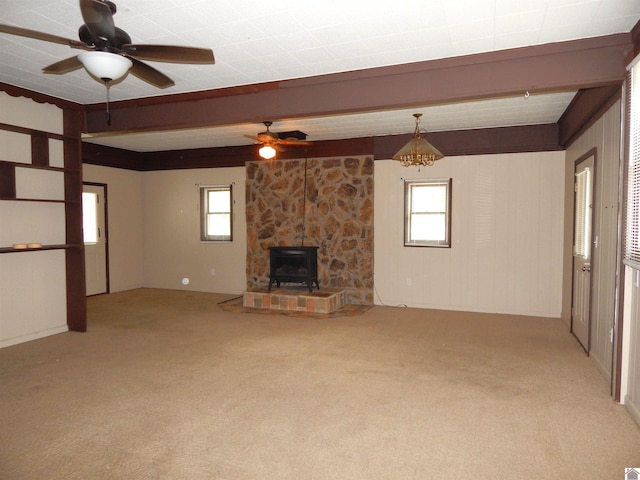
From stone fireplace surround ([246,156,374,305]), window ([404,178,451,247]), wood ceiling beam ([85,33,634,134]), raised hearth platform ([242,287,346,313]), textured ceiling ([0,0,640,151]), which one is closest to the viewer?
textured ceiling ([0,0,640,151])

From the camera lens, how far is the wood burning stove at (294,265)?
21.9 feet

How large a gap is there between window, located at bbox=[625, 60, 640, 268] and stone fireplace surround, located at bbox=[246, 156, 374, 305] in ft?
13.3

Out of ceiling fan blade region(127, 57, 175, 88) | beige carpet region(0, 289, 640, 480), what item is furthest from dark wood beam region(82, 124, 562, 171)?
ceiling fan blade region(127, 57, 175, 88)

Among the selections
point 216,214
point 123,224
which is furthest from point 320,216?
point 123,224

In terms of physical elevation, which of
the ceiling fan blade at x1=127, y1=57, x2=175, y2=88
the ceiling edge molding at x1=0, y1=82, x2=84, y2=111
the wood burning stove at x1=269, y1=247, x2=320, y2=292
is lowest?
the wood burning stove at x1=269, y1=247, x2=320, y2=292

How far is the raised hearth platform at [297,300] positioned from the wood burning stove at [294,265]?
0.62 feet

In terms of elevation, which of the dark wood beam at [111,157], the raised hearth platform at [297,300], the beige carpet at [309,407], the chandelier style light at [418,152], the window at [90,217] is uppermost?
the dark wood beam at [111,157]

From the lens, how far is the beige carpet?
7.66 ft

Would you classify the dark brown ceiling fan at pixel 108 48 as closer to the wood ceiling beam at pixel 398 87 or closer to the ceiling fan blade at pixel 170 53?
the ceiling fan blade at pixel 170 53

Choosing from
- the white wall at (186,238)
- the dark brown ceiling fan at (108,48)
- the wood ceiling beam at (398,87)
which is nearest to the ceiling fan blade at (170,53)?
the dark brown ceiling fan at (108,48)

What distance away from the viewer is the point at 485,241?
244 inches

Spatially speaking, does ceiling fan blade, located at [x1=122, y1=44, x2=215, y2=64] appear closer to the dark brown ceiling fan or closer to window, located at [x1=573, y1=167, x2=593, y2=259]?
the dark brown ceiling fan

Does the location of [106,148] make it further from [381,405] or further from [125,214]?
[381,405]

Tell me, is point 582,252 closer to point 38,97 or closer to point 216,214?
point 216,214
